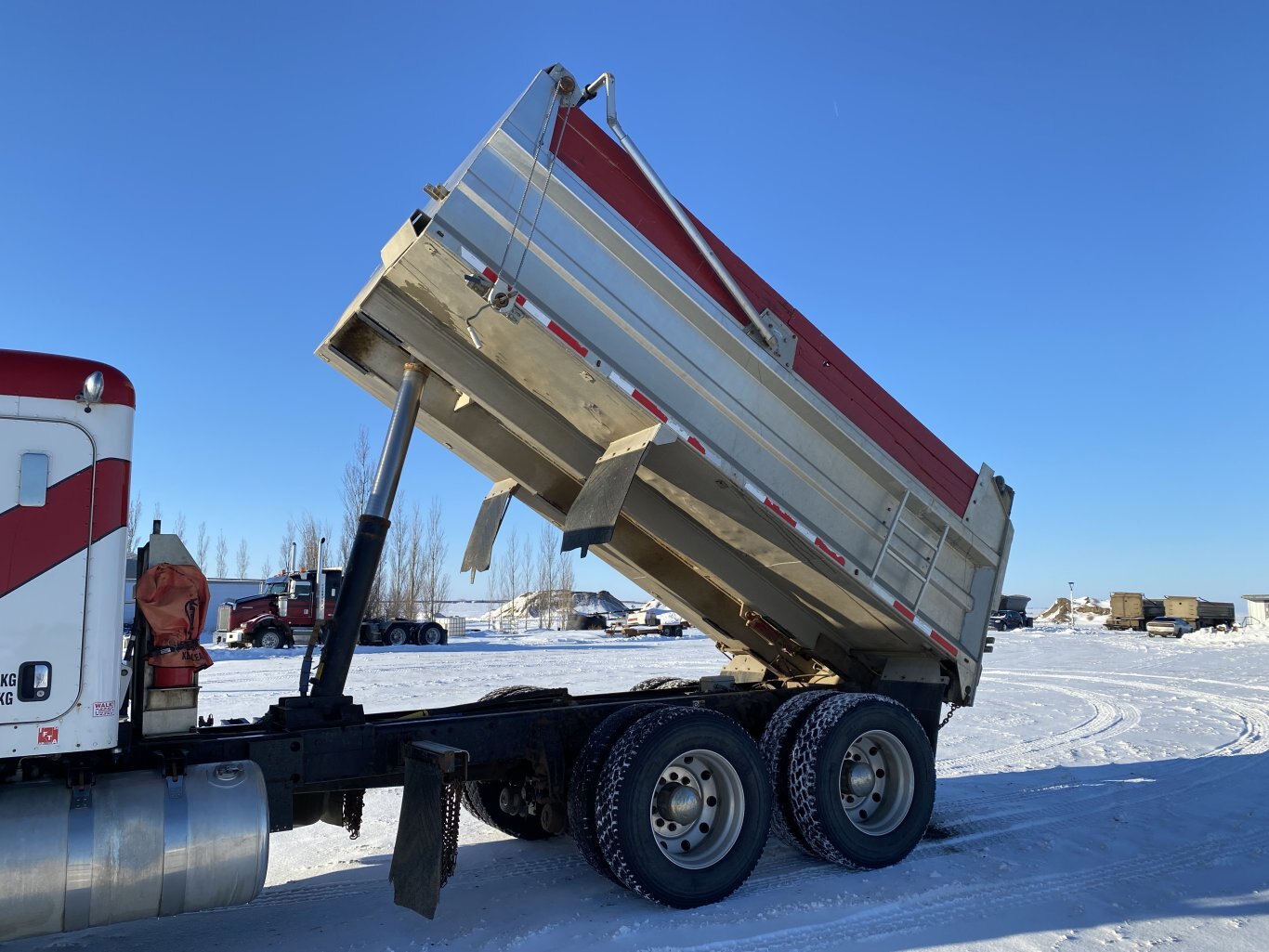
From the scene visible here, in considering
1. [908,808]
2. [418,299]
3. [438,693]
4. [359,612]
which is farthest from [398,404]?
[438,693]

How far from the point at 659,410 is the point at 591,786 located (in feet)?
6.65

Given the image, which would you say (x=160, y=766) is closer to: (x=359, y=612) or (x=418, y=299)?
(x=359, y=612)

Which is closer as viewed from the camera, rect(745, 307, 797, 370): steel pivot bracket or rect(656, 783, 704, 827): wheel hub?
rect(656, 783, 704, 827): wheel hub

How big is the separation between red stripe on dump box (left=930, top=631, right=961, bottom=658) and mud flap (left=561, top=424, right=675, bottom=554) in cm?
239

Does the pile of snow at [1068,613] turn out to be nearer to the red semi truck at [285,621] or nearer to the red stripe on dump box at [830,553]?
the red semi truck at [285,621]

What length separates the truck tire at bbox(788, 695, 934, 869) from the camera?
5.57m

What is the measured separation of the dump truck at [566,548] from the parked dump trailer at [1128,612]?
4918 centimetres

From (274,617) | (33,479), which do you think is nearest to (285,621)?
(274,617)

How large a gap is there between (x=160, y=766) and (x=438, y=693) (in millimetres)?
10209

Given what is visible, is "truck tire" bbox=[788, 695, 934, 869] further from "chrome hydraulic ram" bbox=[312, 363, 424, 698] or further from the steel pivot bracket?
"chrome hydraulic ram" bbox=[312, 363, 424, 698]

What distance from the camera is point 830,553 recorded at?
221 inches

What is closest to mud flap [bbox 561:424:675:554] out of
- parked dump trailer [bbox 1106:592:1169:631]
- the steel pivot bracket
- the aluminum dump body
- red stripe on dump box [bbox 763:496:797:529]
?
the aluminum dump body

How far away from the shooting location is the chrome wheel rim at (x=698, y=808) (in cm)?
511

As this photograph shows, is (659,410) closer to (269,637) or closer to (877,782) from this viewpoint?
(877,782)
